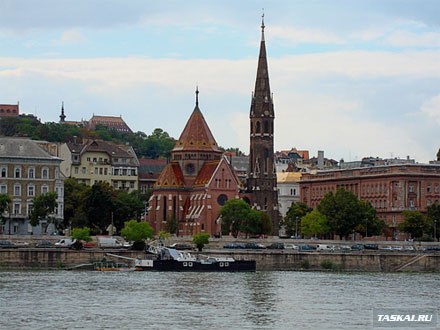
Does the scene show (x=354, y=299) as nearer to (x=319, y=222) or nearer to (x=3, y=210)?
(x=3, y=210)

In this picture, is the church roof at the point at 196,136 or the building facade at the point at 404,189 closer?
the building facade at the point at 404,189

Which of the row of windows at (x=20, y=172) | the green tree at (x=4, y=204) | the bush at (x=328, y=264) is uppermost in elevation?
the row of windows at (x=20, y=172)

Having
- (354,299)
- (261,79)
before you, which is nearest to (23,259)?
(354,299)

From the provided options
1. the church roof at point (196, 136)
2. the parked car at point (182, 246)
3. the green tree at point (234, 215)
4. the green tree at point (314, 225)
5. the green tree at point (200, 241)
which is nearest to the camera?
the green tree at point (200, 241)

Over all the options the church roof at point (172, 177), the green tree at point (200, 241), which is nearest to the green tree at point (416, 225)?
the church roof at point (172, 177)

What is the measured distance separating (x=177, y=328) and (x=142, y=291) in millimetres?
25268

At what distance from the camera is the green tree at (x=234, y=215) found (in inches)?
6934

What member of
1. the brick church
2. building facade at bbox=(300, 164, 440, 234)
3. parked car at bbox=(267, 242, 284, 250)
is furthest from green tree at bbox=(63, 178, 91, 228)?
building facade at bbox=(300, 164, 440, 234)

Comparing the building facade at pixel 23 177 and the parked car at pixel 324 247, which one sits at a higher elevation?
the building facade at pixel 23 177

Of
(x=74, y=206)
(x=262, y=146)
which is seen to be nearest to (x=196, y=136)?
(x=262, y=146)

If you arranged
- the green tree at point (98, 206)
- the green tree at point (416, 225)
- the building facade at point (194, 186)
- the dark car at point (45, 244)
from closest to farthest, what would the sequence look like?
the dark car at point (45, 244)
the green tree at point (98, 206)
the green tree at point (416, 225)
the building facade at point (194, 186)

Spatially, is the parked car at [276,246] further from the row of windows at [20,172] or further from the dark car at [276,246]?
the row of windows at [20,172]

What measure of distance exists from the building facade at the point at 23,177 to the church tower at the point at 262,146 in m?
45.0

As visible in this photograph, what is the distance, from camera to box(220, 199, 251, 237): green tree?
176 m
